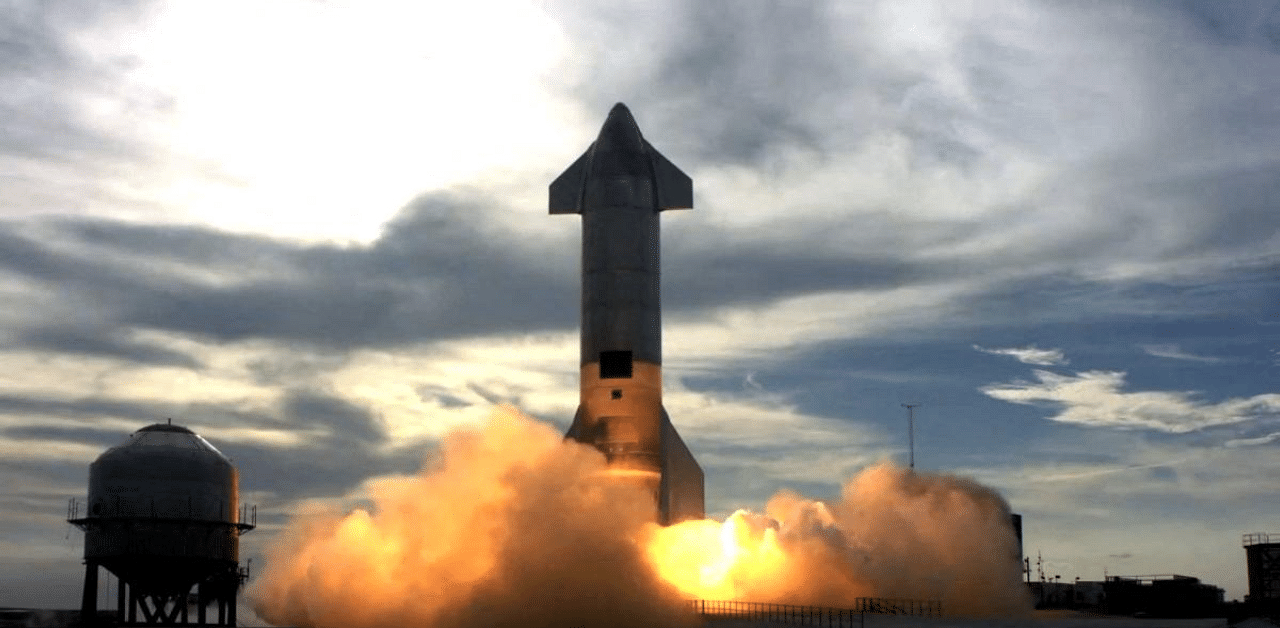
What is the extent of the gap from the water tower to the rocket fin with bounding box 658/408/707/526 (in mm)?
28308

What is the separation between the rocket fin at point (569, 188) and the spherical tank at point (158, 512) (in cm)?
2586

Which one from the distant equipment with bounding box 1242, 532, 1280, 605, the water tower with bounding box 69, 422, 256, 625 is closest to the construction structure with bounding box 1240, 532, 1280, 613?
the distant equipment with bounding box 1242, 532, 1280, 605

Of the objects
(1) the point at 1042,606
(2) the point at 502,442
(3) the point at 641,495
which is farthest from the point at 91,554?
(1) the point at 1042,606

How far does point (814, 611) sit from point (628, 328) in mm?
16683

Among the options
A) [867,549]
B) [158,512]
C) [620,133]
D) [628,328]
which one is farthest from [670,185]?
[158,512]

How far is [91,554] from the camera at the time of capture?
81.9 m

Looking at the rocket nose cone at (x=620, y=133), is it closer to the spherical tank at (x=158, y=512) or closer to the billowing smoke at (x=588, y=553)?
the billowing smoke at (x=588, y=553)

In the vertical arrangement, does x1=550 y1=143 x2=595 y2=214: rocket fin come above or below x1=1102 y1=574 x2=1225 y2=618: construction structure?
above

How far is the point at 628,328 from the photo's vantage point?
7238 cm

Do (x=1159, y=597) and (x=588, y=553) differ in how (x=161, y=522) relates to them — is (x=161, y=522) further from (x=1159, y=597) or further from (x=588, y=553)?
(x=1159, y=597)

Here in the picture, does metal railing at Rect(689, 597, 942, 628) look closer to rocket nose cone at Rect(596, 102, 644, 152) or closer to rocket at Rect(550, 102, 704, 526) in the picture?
rocket at Rect(550, 102, 704, 526)

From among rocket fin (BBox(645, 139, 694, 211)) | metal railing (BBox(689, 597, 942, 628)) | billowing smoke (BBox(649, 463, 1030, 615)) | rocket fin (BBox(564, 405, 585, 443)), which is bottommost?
metal railing (BBox(689, 597, 942, 628))

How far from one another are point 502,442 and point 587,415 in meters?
5.37

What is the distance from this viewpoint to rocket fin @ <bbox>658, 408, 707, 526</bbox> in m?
71.9
